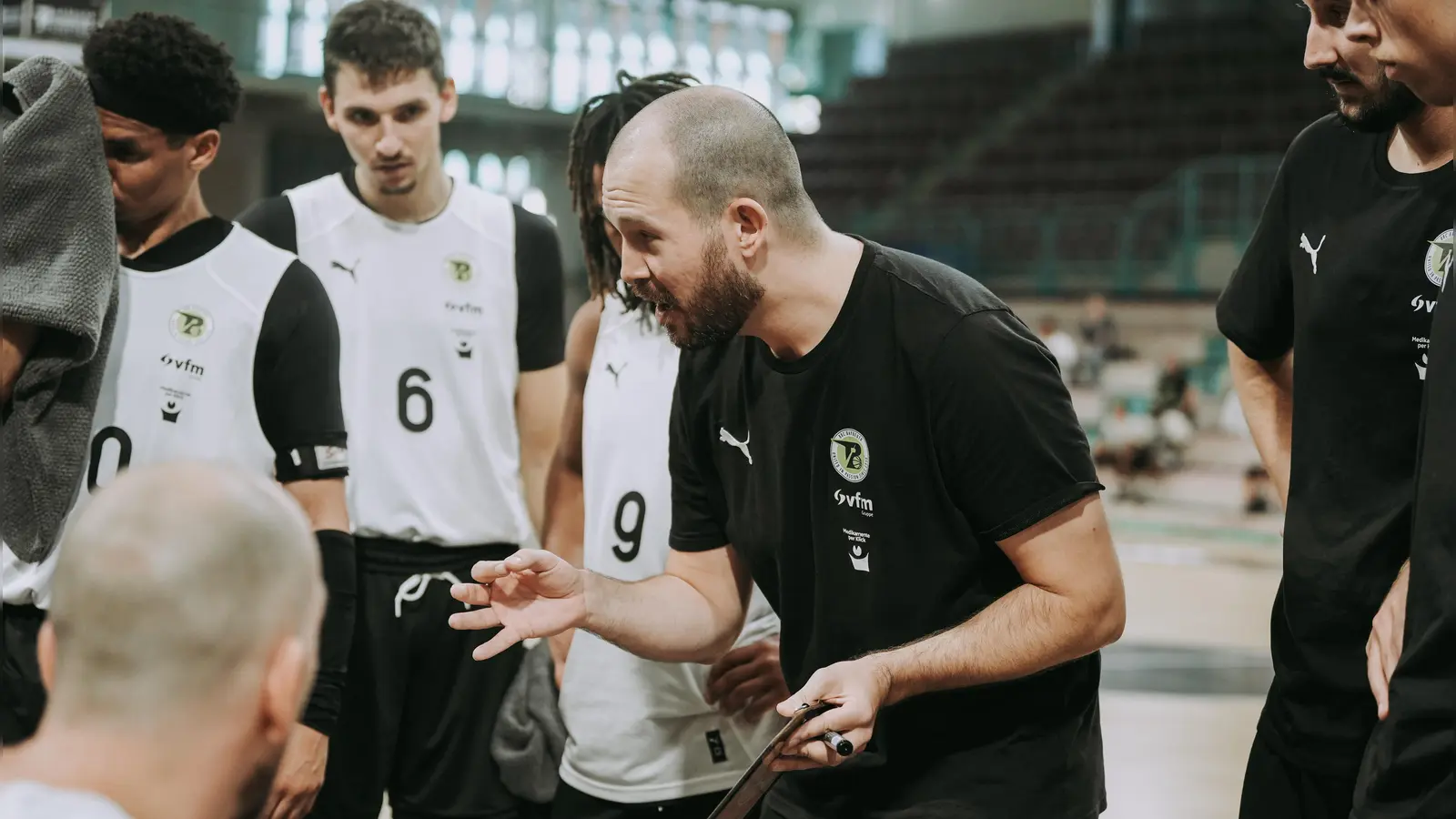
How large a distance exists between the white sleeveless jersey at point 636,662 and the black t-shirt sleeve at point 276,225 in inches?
30.3

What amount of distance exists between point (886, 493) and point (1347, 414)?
2.28ft

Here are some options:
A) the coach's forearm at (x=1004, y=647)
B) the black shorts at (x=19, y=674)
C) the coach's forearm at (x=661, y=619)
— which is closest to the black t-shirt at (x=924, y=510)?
the coach's forearm at (x=1004, y=647)

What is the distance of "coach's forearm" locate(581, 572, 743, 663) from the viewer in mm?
2324

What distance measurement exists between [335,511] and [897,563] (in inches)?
41.5

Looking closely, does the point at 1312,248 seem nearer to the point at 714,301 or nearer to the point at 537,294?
the point at 714,301

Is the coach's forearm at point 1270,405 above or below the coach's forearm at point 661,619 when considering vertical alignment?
above

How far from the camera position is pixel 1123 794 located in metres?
5.13

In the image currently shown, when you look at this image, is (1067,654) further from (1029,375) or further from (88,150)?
(88,150)

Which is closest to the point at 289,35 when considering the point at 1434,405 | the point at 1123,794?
the point at 1123,794

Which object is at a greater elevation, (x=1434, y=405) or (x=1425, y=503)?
(x=1434, y=405)

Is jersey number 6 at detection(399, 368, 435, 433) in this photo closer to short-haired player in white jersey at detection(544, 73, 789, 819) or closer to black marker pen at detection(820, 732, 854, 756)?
short-haired player in white jersey at detection(544, 73, 789, 819)

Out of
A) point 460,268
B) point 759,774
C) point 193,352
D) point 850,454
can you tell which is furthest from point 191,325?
point 759,774

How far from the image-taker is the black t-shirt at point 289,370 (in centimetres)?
257

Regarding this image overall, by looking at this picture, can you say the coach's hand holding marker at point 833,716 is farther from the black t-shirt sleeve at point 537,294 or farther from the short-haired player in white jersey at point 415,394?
the black t-shirt sleeve at point 537,294
